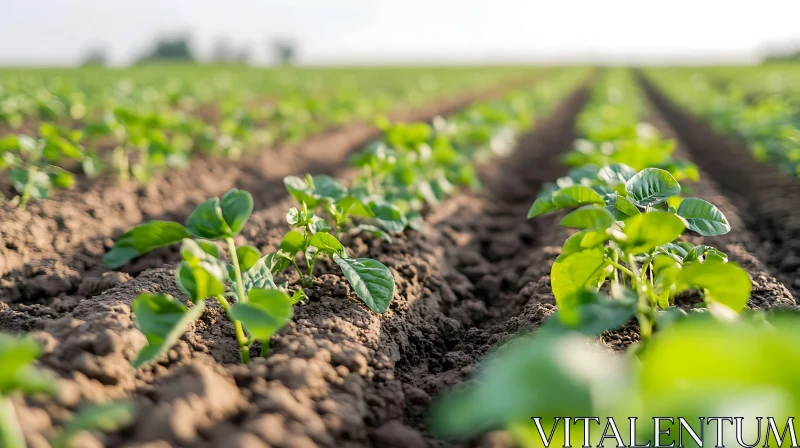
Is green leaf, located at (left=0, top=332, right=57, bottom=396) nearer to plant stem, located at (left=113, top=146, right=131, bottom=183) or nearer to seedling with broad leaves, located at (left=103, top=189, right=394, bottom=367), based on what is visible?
seedling with broad leaves, located at (left=103, top=189, right=394, bottom=367)

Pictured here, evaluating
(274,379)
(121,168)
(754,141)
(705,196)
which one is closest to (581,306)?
(274,379)

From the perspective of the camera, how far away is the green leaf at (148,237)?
204cm

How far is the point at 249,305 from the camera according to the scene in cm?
189

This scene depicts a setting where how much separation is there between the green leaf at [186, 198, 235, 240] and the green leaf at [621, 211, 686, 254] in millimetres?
1370

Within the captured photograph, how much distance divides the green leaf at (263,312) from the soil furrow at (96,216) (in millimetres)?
1564

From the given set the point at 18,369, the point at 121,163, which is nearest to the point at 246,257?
the point at 18,369

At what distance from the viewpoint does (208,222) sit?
2.06m

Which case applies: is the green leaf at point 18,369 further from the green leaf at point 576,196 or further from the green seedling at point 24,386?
the green leaf at point 576,196

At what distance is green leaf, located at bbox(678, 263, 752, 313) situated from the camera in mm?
1792

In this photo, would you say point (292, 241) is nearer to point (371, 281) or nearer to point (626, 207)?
point (371, 281)

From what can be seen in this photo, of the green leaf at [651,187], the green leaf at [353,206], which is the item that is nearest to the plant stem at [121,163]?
A: the green leaf at [353,206]

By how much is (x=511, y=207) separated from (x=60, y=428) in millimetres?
4560

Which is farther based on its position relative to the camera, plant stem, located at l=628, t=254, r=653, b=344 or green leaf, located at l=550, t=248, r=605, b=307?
green leaf, located at l=550, t=248, r=605, b=307

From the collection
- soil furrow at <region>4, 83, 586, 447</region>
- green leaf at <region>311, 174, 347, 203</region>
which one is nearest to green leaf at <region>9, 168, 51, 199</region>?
soil furrow at <region>4, 83, 586, 447</region>
